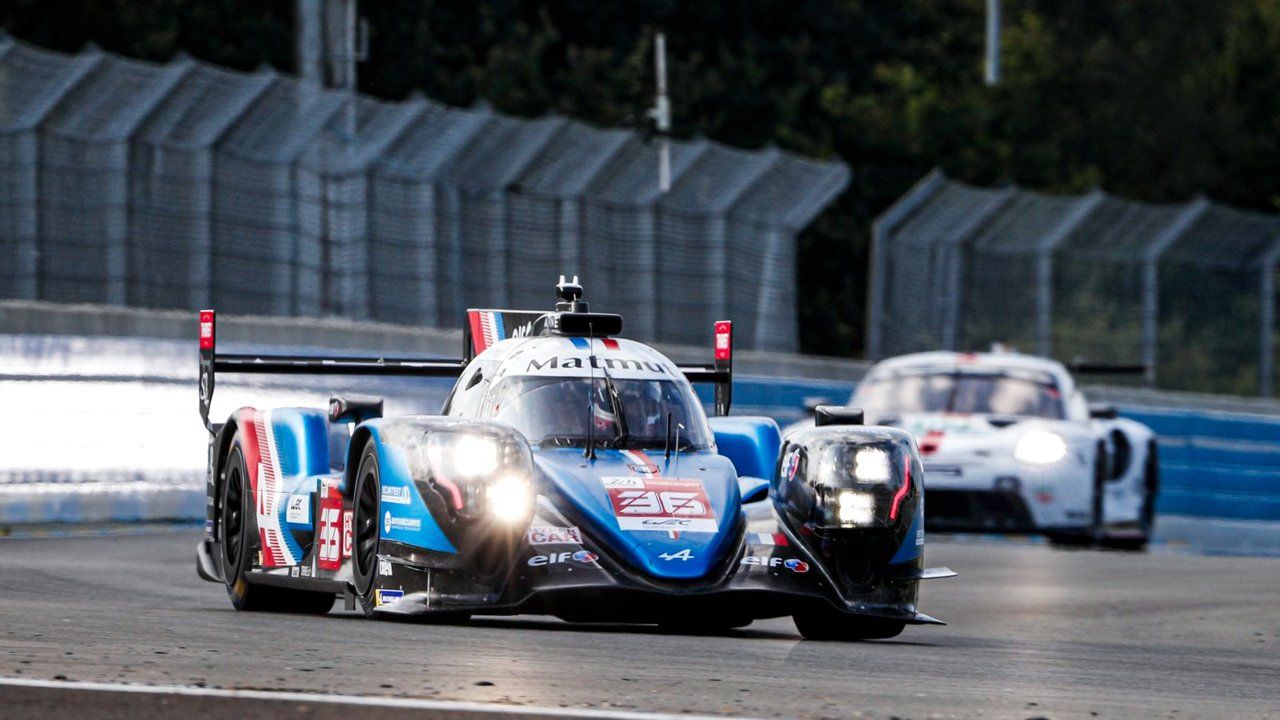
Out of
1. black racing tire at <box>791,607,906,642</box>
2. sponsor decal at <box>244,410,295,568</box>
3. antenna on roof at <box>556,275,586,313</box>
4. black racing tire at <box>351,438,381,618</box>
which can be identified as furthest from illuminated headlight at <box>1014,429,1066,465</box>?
black racing tire at <box>351,438,381,618</box>

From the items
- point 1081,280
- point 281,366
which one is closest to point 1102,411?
point 1081,280

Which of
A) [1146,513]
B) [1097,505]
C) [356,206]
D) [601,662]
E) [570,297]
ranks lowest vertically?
[1146,513]

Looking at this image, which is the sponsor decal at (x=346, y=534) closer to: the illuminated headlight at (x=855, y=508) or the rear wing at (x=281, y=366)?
the rear wing at (x=281, y=366)

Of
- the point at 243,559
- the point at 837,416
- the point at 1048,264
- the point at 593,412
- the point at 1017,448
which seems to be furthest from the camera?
the point at 1048,264

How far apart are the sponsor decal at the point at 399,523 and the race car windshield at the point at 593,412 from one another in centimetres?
82

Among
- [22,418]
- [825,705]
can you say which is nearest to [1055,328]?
[22,418]

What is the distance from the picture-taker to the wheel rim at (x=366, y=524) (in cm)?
952

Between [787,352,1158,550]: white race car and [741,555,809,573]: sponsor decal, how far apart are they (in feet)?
27.4

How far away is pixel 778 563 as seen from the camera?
9.48 m

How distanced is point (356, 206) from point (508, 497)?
1102 cm

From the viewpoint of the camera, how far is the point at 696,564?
923cm

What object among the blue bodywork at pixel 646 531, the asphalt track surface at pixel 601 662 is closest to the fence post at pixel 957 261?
the asphalt track surface at pixel 601 662

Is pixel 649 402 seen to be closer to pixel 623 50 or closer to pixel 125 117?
pixel 125 117

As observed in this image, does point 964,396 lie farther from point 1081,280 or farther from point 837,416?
point 837,416
